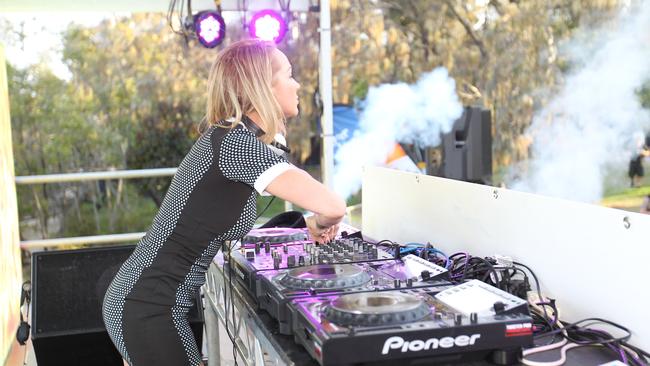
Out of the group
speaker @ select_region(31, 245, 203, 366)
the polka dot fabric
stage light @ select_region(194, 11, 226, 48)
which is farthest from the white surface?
stage light @ select_region(194, 11, 226, 48)

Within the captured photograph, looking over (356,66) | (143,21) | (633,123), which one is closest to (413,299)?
(143,21)

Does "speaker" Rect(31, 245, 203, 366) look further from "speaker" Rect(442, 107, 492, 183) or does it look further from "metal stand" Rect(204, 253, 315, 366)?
"speaker" Rect(442, 107, 492, 183)

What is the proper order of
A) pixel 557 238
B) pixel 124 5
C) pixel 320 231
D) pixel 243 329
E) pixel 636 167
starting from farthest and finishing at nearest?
1. pixel 636 167
2. pixel 124 5
3. pixel 243 329
4. pixel 320 231
5. pixel 557 238

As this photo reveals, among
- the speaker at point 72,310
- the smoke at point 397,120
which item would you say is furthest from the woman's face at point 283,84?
the smoke at point 397,120

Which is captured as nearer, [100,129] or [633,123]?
[100,129]

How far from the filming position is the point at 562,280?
149cm

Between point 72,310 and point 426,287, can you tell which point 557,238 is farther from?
point 72,310

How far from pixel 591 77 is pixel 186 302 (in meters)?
8.74

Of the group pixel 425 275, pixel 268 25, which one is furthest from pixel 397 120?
pixel 425 275

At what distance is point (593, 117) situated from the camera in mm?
9023

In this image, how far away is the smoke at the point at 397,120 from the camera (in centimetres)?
597

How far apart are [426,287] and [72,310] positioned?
6.25ft

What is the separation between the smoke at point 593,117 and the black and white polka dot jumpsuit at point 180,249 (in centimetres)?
768

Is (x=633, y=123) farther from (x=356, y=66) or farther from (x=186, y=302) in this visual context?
(x=186, y=302)
